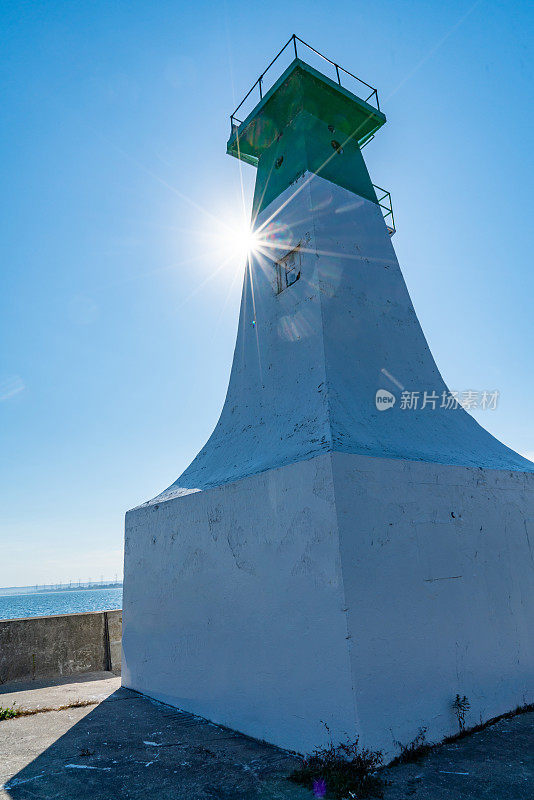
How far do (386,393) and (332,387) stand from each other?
Answer: 3.74 ft

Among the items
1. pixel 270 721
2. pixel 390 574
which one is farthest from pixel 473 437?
pixel 270 721

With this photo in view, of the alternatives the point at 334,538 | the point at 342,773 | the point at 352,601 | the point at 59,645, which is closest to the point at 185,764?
the point at 342,773

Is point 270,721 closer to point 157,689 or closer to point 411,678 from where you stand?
point 411,678

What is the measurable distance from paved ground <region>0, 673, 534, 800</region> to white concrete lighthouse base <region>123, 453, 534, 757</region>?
28cm

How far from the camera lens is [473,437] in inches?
291

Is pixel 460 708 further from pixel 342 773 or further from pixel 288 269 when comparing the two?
pixel 288 269

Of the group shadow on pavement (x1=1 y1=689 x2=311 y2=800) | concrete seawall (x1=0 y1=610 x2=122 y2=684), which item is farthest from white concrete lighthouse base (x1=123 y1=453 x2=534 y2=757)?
concrete seawall (x1=0 y1=610 x2=122 y2=684)

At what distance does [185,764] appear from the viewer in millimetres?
4738

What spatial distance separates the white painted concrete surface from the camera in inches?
185

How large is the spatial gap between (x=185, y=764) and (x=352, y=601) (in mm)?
2392

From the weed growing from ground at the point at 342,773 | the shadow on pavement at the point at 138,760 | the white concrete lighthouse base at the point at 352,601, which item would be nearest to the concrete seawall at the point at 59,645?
the shadow on pavement at the point at 138,760

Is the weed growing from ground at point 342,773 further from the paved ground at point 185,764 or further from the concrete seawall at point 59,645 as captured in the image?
the concrete seawall at point 59,645

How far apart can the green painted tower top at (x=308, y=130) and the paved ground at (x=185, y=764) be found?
8259 millimetres

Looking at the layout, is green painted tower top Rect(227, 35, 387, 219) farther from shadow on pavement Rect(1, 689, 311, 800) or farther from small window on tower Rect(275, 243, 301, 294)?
shadow on pavement Rect(1, 689, 311, 800)
